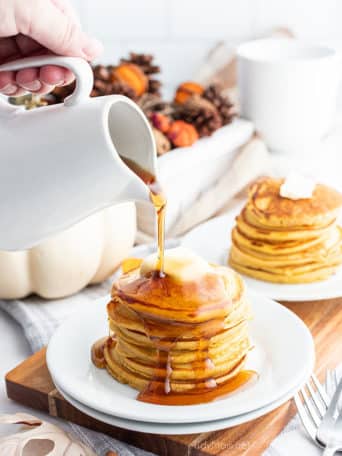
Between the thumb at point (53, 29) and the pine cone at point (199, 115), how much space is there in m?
1.28

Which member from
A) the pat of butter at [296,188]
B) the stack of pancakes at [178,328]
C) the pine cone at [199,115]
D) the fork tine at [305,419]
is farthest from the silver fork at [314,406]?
the pine cone at [199,115]

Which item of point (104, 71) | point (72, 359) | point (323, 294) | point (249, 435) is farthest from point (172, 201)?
point (249, 435)

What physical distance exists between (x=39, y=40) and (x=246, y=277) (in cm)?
78

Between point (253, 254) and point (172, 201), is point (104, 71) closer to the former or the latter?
point (172, 201)

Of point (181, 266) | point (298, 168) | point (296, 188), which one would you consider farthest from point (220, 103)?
point (181, 266)

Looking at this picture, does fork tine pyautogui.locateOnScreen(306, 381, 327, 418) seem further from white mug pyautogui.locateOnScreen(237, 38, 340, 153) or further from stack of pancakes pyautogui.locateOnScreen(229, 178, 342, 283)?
white mug pyautogui.locateOnScreen(237, 38, 340, 153)

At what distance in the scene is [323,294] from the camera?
1580 millimetres

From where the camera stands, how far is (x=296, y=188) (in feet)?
5.59

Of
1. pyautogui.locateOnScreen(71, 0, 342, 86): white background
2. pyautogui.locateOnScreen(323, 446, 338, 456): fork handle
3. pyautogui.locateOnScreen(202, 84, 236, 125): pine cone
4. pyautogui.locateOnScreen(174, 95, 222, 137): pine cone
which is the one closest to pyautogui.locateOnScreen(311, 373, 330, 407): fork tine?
pyautogui.locateOnScreen(323, 446, 338, 456): fork handle

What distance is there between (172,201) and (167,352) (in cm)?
96

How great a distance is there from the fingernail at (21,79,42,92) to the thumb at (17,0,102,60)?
0.35 ft

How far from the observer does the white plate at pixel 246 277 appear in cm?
158

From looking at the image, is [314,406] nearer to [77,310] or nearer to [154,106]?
[77,310]

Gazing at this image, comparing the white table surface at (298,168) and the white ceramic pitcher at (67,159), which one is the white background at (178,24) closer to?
the white table surface at (298,168)
